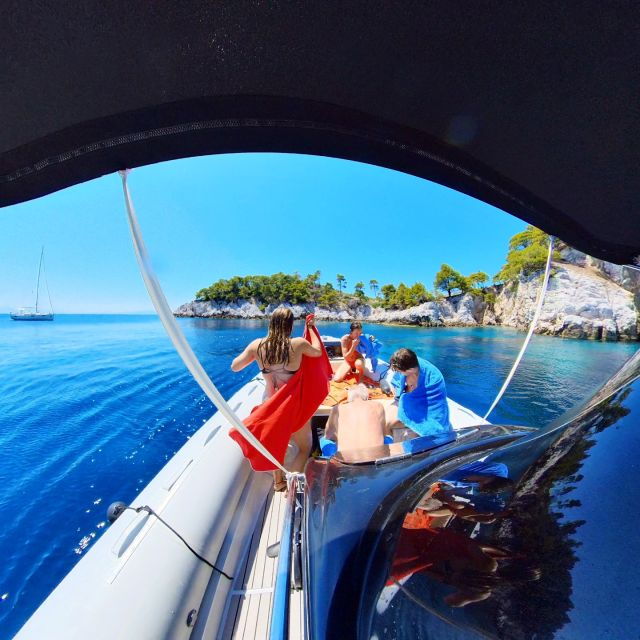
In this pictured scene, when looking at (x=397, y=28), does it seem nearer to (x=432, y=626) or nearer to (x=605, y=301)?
(x=432, y=626)

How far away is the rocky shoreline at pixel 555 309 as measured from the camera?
18.6m

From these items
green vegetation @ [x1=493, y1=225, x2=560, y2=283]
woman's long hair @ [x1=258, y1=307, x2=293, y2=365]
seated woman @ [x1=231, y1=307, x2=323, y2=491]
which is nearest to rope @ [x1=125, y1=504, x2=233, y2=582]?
seated woman @ [x1=231, y1=307, x2=323, y2=491]

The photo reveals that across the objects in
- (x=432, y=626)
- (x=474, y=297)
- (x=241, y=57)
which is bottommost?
(x=432, y=626)

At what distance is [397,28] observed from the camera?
0.58 m

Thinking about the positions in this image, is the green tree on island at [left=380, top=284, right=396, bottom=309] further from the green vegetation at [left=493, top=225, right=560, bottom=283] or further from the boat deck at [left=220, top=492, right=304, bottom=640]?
the boat deck at [left=220, top=492, right=304, bottom=640]

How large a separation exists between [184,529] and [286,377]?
994 mm

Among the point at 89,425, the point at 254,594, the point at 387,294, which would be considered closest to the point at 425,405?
the point at 254,594

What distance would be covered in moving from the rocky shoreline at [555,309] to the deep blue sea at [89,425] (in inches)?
137

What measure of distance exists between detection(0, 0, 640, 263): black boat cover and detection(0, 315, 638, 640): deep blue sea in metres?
0.81

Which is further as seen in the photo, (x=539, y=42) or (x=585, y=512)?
(x=539, y=42)

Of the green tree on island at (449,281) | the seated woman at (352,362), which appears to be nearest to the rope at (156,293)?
the seated woman at (352,362)

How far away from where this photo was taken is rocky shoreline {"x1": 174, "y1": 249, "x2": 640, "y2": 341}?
18.6 metres

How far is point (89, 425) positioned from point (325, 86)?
5802mm

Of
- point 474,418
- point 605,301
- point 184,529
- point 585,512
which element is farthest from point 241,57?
point 605,301
